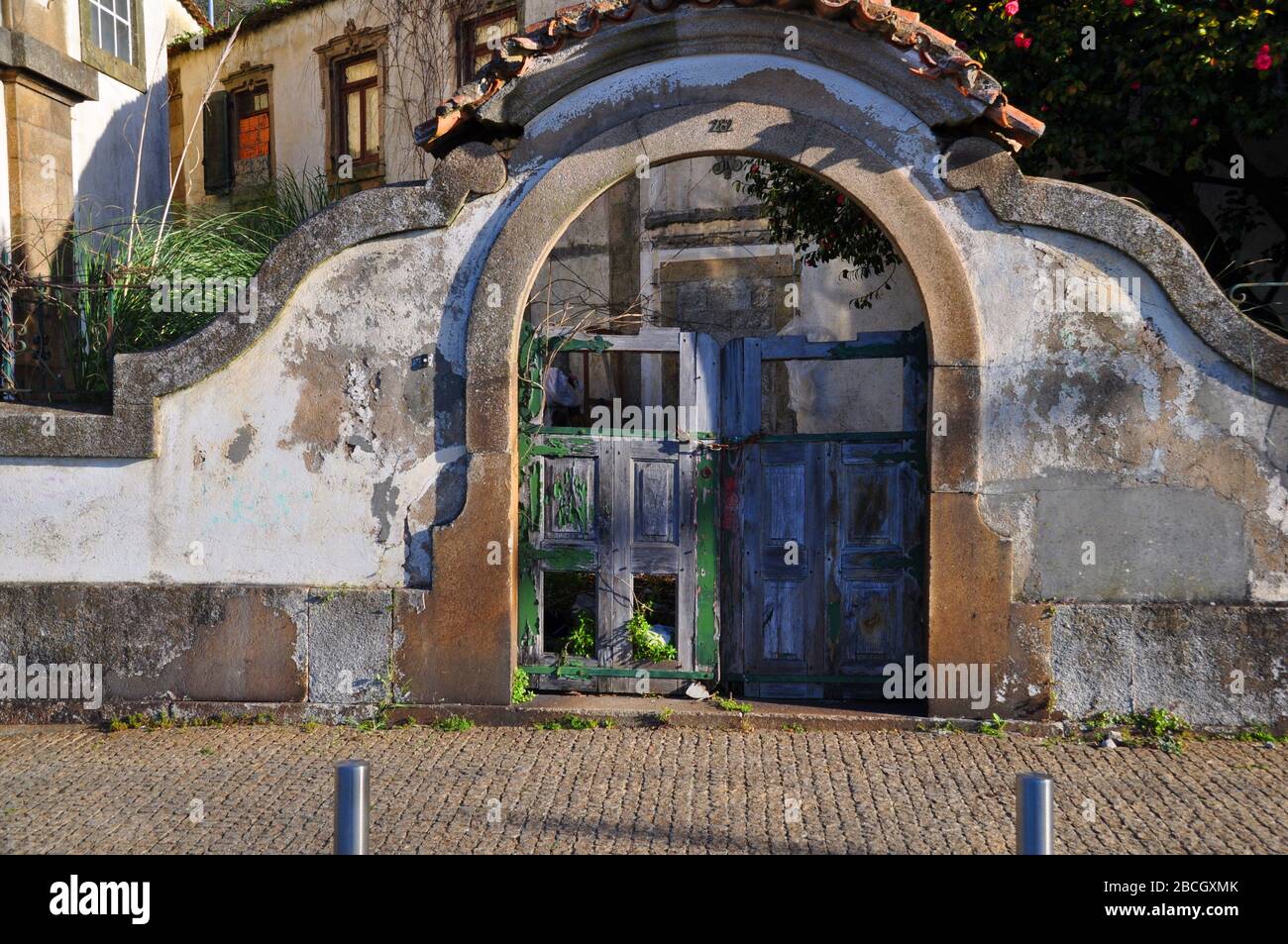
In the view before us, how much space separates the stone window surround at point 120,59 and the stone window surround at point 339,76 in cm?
400

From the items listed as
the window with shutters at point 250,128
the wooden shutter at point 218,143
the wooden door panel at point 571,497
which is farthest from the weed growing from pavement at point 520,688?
the wooden shutter at point 218,143

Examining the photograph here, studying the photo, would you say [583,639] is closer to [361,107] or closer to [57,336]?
[57,336]

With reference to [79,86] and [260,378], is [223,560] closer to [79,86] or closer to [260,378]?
[260,378]

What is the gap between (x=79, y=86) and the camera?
427 inches

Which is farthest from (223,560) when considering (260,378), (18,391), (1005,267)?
(1005,267)

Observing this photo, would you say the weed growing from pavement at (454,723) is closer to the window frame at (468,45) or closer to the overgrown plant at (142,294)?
the overgrown plant at (142,294)

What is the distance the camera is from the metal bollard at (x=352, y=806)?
317cm

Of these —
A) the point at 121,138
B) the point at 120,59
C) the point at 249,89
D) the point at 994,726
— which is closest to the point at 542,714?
the point at 994,726

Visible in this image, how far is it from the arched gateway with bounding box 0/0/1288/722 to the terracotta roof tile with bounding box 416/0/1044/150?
0.02m

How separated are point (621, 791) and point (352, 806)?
2.47 m

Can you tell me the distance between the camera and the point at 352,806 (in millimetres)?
3172

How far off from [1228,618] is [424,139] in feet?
16.4

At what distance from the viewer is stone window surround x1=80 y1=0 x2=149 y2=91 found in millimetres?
11211

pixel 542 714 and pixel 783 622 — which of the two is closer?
pixel 542 714
